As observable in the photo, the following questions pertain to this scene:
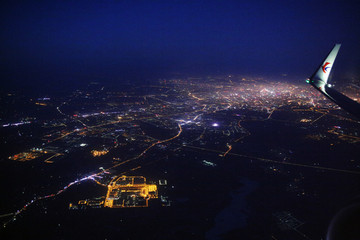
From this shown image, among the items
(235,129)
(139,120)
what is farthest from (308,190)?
(139,120)

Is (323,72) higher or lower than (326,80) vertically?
higher

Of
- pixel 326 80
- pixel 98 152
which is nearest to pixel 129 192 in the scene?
pixel 98 152

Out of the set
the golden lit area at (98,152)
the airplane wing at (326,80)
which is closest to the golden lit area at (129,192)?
the golden lit area at (98,152)

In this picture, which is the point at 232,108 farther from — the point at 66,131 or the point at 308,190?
the point at 66,131

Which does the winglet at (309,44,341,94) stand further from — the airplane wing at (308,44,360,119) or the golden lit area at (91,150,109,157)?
the golden lit area at (91,150,109,157)

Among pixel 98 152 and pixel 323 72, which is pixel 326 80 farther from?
pixel 98 152

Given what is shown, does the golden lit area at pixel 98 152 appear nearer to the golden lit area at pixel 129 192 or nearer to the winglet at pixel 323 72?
the golden lit area at pixel 129 192
